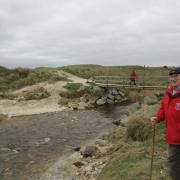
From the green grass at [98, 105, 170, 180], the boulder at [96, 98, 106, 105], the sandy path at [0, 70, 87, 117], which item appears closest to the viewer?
the green grass at [98, 105, 170, 180]

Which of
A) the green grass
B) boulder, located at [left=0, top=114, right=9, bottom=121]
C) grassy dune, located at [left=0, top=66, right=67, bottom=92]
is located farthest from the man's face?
grassy dune, located at [left=0, top=66, right=67, bottom=92]

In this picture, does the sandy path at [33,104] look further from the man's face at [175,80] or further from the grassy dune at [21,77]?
the man's face at [175,80]

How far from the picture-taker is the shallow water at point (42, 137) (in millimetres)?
11344

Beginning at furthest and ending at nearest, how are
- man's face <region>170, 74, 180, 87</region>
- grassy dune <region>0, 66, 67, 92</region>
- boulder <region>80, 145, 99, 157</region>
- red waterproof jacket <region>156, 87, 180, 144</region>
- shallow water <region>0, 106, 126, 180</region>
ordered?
grassy dune <region>0, 66, 67, 92</region> < boulder <region>80, 145, 99, 157</region> < shallow water <region>0, 106, 126, 180</region> < man's face <region>170, 74, 180, 87</region> < red waterproof jacket <region>156, 87, 180, 144</region>

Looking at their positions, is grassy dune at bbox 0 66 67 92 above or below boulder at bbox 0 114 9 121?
above

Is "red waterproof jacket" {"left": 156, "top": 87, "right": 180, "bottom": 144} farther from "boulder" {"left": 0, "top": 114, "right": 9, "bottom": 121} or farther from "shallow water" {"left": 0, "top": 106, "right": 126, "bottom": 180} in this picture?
"boulder" {"left": 0, "top": 114, "right": 9, "bottom": 121}

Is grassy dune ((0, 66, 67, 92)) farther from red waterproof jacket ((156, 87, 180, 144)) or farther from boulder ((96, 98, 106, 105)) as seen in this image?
red waterproof jacket ((156, 87, 180, 144))

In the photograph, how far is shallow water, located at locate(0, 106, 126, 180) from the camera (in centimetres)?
1134

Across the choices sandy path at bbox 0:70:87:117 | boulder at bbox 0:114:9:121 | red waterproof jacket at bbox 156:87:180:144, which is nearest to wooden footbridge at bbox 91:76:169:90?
sandy path at bbox 0:70:87:117

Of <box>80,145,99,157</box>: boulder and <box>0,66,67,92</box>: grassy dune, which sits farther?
<box>0,66,67,92</box>: grassy dune

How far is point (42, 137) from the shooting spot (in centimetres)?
1590

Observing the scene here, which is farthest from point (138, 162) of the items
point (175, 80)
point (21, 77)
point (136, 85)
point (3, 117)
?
point (21, 77)

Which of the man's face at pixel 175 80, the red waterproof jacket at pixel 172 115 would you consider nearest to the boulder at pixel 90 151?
the red waterproof jacket at pixel 172 115

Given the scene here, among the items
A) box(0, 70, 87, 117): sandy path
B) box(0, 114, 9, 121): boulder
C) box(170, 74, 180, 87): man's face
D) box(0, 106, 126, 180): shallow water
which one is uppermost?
box(170, 74, 180, 87): man's face
